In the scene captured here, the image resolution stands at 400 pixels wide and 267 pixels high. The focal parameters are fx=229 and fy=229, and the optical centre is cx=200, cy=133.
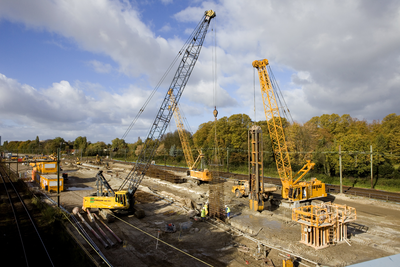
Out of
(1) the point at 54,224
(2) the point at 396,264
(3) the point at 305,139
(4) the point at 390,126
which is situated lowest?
(1) the point at 54,224

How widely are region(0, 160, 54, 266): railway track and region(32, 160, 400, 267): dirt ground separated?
10.1 ft

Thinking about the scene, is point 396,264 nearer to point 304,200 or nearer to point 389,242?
point 389,242

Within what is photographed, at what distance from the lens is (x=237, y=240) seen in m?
14.0

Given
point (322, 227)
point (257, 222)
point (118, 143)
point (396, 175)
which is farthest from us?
point (118, 143)

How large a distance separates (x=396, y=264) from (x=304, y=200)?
17933 millimetres

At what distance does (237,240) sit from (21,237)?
14173 mm

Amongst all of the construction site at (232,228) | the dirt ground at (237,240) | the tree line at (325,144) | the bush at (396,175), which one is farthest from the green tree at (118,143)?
the bush at (396,175)

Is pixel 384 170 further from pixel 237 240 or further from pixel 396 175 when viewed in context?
pixel 237 240

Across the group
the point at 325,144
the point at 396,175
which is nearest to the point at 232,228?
the point at 396,175

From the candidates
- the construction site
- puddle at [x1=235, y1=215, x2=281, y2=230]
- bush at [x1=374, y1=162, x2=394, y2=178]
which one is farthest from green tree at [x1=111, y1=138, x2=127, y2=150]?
puddle at [x1=235, y1=215, x2=281, y2=230]

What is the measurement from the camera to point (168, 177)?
38000 mm

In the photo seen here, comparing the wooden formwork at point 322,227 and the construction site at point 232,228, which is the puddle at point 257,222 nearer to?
the construction site at point 232,228

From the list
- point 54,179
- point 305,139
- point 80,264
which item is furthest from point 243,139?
point 80,264

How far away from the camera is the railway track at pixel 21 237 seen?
12.4 meters
